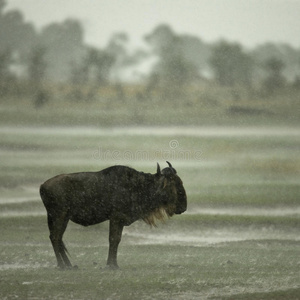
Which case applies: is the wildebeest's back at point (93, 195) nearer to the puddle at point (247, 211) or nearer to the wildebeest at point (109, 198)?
the wildebeest at point (109, 198)

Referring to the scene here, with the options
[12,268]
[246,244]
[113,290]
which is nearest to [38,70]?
[246,244]

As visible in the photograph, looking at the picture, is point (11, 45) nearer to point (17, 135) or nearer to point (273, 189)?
point (17, 135)

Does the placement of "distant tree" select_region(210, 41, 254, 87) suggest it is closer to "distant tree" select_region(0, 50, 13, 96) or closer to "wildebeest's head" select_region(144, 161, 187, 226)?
"distant tree" select_region(0, 50, 13, 96)

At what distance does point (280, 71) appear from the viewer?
26891 millimetres

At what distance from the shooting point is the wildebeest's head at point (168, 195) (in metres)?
13.6

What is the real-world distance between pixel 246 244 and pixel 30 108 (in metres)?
11.6

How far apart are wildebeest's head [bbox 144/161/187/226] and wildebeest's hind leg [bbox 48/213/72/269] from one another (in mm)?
1437

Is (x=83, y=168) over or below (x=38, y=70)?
below

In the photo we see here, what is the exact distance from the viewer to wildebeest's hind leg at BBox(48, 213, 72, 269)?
1334 centimetres

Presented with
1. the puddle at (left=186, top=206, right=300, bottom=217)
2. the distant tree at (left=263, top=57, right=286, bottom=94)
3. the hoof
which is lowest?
the puddle at (left=186, top=206, right=300, bottom=217)

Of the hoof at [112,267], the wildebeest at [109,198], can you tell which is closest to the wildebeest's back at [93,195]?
the wildebeest at [109,198]

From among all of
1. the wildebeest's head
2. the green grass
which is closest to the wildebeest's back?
the wildebeest's head

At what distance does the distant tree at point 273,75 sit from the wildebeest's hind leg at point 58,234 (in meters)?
14.2

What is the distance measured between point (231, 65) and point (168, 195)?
13.5 m
